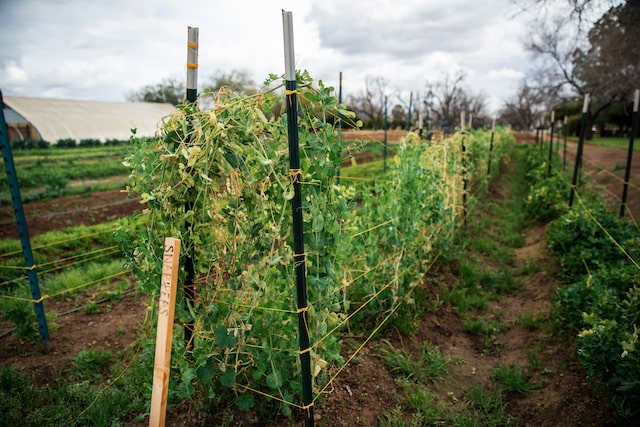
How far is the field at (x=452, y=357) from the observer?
2744 mm

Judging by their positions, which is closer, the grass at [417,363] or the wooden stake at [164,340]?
the wooden stake at [164,340]

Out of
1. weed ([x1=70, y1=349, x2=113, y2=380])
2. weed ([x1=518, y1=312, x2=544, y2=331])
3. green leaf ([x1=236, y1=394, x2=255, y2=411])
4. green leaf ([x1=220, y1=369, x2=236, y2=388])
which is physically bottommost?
weed ([x1=518, y1=312, x2=544, y2=331])

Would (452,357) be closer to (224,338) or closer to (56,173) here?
(224,338)

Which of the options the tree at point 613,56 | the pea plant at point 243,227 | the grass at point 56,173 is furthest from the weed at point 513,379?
the tree at point 613,56

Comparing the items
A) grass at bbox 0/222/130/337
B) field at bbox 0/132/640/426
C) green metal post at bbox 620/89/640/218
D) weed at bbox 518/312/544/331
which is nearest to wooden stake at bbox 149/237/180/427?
field at bbox 0/132/640/426

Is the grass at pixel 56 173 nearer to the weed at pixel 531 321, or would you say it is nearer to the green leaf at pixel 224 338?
the green leaf at pixel 224 338

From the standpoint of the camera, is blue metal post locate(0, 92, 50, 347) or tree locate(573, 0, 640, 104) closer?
blue metal post locate(0, 92, 50, 347)

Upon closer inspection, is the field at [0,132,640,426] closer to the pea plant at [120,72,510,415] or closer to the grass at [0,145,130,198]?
the pea plant at [120,72,510,415]

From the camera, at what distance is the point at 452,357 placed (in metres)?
3.58

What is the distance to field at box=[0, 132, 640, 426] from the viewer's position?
2.74m

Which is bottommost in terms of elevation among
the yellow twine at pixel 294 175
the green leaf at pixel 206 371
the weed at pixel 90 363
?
the weed at pixel 90 363

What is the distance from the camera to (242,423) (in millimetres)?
2354

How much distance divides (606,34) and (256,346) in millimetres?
18345

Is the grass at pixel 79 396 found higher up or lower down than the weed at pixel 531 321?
higher up
